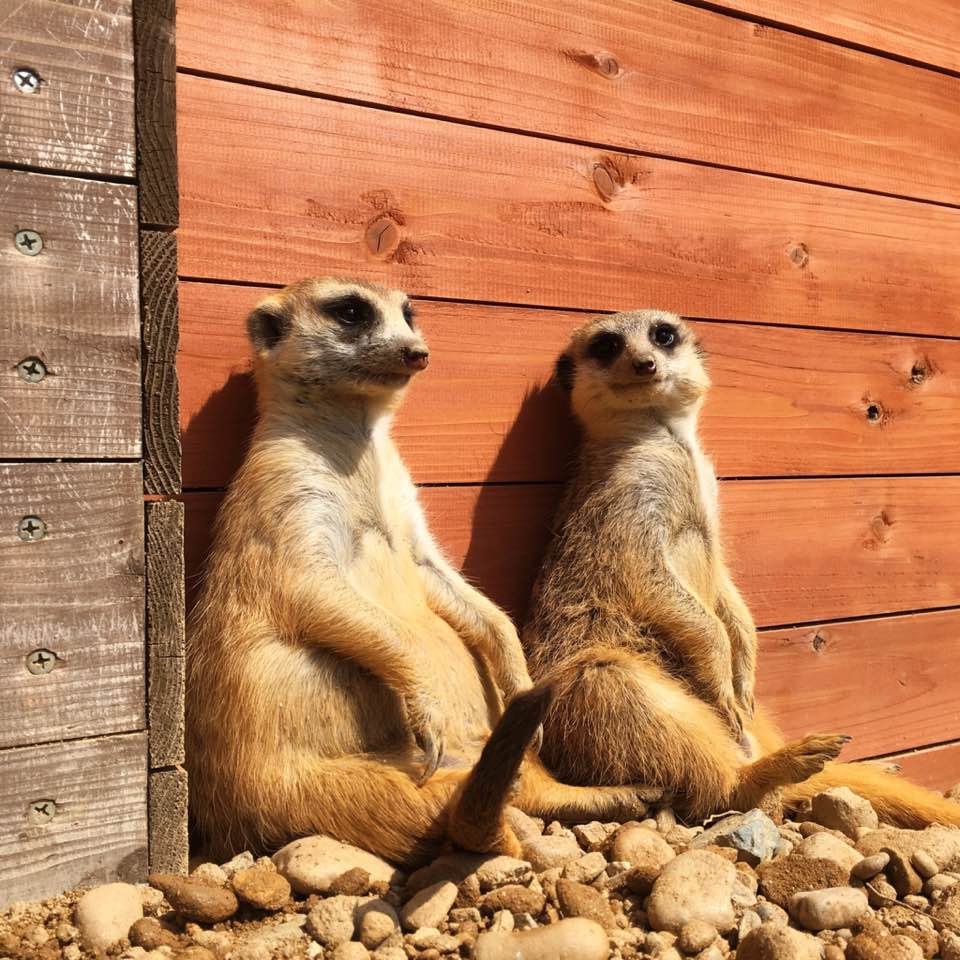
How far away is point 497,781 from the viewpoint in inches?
74.2

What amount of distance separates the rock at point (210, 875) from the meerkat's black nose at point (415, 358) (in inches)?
42.8

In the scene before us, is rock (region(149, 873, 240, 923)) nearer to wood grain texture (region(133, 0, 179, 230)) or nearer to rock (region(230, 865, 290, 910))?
rock (region(230, 865, 290, 910))

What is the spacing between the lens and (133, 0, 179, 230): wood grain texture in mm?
1954

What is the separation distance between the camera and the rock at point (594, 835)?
7.51 ft

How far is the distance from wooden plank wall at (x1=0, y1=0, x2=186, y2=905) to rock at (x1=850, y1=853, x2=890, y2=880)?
1330 millimetres

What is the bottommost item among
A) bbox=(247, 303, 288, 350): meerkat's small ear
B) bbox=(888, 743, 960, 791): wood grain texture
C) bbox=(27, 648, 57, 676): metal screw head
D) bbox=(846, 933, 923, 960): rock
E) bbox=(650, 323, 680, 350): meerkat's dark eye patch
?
bbox=(888, 743, 960, 791): wood grain texture

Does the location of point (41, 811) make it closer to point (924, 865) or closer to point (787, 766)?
point (787, 766)

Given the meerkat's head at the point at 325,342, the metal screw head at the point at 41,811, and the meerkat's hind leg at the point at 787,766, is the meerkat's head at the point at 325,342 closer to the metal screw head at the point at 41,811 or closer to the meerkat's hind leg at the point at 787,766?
the metal screw head at the point at 41,811

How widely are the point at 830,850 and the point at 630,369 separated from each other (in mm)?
1220

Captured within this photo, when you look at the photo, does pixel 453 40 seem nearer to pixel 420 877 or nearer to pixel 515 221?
pixel 515 221

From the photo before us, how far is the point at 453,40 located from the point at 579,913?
210cm

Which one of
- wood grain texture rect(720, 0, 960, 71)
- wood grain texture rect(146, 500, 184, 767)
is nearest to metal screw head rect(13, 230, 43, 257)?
wood grain texture rect(146, 500, 184, 767)

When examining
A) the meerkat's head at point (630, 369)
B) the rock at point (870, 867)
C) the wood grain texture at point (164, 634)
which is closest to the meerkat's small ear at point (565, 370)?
the meerkat's head at point (630, 369)

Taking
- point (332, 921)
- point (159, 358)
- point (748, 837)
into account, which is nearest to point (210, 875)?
point (332, 921)
